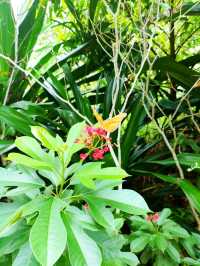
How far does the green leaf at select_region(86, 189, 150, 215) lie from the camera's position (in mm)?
706

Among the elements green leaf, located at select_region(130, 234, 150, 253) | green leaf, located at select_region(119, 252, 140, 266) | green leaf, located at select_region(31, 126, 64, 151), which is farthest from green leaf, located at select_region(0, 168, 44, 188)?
green leaf, located at select_region(130, 234, 150, 253)

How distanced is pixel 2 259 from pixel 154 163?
0.72 meters

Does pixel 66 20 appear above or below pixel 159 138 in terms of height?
above

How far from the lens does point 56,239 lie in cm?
61

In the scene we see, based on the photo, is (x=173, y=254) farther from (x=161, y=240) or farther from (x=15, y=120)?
(x=15, y=120)

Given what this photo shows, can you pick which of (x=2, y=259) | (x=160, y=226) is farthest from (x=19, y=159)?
(x=160, y=226)

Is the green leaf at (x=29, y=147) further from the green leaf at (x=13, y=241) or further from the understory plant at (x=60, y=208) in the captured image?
the green leaf at (x=13, y=241)

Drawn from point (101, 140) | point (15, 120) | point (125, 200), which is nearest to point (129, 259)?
point (125, 200)

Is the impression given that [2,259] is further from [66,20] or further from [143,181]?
[66,20]

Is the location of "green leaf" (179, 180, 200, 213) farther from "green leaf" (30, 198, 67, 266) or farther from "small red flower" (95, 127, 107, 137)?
"green leaf" (30, 198, 67, 266)

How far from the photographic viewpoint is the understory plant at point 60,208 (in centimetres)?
64

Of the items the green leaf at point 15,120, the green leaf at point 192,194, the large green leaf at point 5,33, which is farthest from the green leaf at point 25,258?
the large green leaf at point 5,33

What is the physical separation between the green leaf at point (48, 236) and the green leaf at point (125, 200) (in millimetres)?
94

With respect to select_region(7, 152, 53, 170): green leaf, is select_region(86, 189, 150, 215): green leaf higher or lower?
lower
